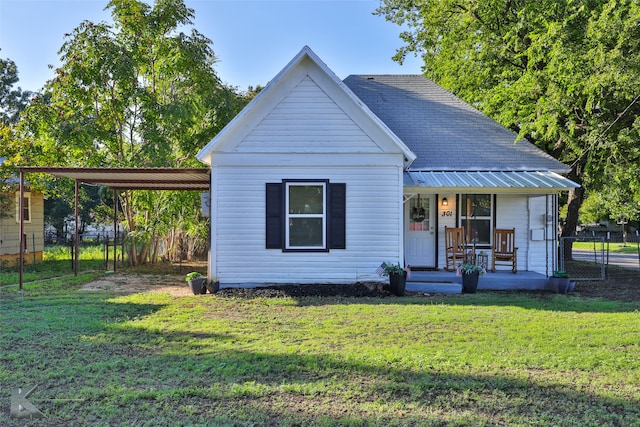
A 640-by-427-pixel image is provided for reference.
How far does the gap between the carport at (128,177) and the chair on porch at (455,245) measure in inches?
239

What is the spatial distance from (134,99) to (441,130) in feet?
30.0

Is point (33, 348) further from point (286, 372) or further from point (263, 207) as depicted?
point (263, 207)

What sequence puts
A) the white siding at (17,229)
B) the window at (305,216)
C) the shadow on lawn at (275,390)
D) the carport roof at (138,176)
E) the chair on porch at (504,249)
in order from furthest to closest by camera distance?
the white siding at (17,229)
the chair on porch at (504,249)
the window at (305,216)
the carport roof at (138,176)
the shadow on lawn at (275,390)

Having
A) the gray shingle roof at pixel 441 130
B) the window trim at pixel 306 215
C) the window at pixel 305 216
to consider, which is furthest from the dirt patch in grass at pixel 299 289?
the gray shingle roof at pixel 441 130

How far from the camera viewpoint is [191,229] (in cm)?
1600

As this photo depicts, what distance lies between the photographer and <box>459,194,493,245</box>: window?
41.0 feet

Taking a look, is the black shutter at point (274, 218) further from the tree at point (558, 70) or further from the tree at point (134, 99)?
the tree at point (558, 70)

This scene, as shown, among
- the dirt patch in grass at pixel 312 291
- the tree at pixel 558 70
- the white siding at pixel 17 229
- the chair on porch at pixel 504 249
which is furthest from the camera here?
the white siding at pixel 17 229

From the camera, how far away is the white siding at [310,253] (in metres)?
10.2

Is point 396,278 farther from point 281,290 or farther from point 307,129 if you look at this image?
→ point 307,129

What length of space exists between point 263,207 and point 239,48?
802 centimetres

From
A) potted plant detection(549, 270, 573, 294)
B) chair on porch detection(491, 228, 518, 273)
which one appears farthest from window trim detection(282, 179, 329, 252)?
potted plant detection(549, 270, 573, 294)

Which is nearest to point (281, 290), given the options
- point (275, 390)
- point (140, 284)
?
point (140, 284)

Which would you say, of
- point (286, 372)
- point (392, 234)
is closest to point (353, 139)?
point (392, 234)
